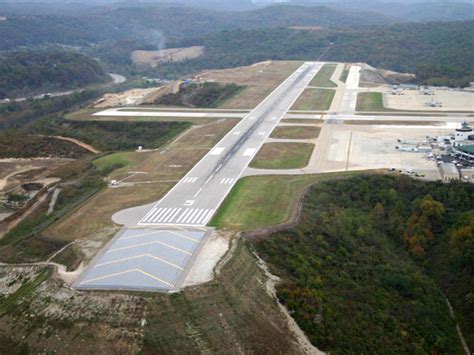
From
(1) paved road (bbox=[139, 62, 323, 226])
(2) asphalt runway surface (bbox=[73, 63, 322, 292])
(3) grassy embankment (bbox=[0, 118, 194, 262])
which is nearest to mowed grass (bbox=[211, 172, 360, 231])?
(1) paved road (bbox=[139, 62, 323, 226])

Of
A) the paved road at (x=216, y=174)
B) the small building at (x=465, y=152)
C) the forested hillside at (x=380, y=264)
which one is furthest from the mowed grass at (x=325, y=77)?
the forested hillside at (x=380, y=264)

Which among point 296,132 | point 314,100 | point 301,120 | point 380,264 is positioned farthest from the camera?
point 314,100

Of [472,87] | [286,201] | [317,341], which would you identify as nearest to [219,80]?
[472,87]

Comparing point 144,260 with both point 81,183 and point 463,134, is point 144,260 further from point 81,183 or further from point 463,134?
point 463,134

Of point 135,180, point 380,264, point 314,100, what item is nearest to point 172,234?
point 135,180

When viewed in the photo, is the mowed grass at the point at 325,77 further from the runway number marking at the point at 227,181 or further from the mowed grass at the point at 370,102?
the runway number marking at the point at 227,181

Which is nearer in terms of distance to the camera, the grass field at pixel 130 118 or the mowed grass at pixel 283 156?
the mowed grass at pixel 283 156
